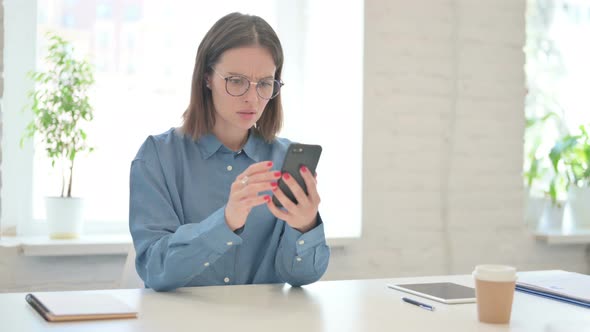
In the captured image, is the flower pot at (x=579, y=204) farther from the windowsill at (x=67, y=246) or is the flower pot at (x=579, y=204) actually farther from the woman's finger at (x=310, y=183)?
the woman's finger at (x=310, y=183)

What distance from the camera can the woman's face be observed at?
6.16 ft

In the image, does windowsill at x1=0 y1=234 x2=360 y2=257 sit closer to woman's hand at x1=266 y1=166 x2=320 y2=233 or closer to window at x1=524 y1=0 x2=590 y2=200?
woman's hand at x1=266 y1=166 x2=320 y2=233

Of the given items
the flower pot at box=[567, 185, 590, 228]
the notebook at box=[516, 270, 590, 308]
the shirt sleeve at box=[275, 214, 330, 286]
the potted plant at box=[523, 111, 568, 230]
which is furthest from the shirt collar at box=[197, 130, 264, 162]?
the flower pot at box=[567, 185, 590, 228]

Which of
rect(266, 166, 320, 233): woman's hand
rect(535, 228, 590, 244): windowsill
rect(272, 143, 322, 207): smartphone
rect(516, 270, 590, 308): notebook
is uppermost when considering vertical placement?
rect(272, 143, 322, 207): smartphone

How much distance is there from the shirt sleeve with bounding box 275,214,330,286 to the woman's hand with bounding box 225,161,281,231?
0.67 feet

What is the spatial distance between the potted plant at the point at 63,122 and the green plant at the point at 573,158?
2107 mm

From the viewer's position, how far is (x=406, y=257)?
3.16 meters

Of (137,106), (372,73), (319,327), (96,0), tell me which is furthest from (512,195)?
(319,327)

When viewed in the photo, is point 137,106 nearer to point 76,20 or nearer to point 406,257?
point 76,20

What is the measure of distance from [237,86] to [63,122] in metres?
1.06

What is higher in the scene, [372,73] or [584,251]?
[372,73]

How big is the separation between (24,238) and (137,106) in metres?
0.70

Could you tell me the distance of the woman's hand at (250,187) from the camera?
1545 mm

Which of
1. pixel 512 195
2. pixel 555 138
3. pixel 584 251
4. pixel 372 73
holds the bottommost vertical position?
pixel 584 251
